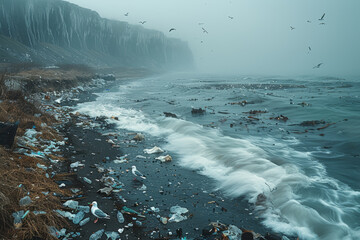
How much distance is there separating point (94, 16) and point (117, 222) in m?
123

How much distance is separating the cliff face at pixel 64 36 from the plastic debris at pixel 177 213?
1915 inches

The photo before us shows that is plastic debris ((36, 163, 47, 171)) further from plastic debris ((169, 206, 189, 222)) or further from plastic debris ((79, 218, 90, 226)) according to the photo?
plastic debris ((169, 206, 189, 222))

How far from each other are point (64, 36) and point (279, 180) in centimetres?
9856

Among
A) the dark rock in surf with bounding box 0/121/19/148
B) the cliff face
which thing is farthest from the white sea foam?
the cliff face

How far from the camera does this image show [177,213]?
5.15 meters

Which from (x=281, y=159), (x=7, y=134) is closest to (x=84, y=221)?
(x=7, y=134)

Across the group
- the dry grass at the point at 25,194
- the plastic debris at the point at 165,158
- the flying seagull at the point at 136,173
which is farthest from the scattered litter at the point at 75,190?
the plastic debris at the point at 165,158

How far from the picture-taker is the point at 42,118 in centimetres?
1054

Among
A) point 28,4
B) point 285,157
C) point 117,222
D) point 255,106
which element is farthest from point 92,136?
point 28,4

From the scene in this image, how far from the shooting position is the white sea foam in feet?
Answer: 17.2

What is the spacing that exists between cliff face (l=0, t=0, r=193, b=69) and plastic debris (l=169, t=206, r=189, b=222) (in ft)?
160

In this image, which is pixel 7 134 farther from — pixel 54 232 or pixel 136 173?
pixel 136 173

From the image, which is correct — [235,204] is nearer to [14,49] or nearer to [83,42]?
[14,49]

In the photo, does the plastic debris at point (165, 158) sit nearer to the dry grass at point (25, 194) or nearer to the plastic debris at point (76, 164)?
the plastic debris at point (76, 164)
